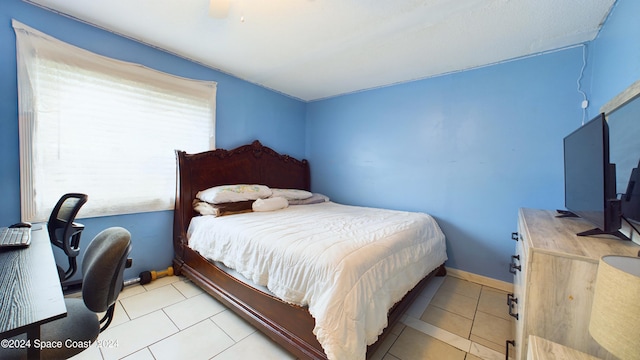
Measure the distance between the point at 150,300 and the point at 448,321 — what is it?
2.54 metres

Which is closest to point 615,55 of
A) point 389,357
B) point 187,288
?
point 389,357

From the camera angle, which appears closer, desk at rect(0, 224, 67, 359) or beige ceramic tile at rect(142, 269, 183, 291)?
desk at rect(0, 224, 67, 359)

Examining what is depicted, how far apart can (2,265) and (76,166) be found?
135 centimetres

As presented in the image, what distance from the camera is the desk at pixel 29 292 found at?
0.63 metres

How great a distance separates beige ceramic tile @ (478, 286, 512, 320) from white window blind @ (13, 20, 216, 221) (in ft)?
10.7

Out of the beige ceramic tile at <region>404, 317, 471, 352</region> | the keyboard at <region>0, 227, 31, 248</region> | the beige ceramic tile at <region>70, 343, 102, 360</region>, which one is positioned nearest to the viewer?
the keyboard at <region>0, 227, 31, 248</region>

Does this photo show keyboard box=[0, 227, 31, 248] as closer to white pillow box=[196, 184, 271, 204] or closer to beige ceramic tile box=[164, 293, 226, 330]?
beige ceramic tile box=[164, 293, 226, 330]

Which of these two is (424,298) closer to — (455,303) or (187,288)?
(455,303)

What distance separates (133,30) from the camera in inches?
83.0

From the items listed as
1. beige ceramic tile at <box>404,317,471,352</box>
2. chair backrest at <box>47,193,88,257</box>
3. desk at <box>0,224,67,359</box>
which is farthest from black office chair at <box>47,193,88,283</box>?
beige ceramic tile at <box>404,317,471,352</box>

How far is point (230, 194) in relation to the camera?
2.51 m

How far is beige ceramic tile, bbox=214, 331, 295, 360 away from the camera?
1.50 metres

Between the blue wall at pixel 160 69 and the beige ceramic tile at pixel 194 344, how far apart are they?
1136mm

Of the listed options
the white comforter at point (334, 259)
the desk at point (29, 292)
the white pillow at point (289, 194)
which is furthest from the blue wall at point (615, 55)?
the white pillow at point (289, 194)
